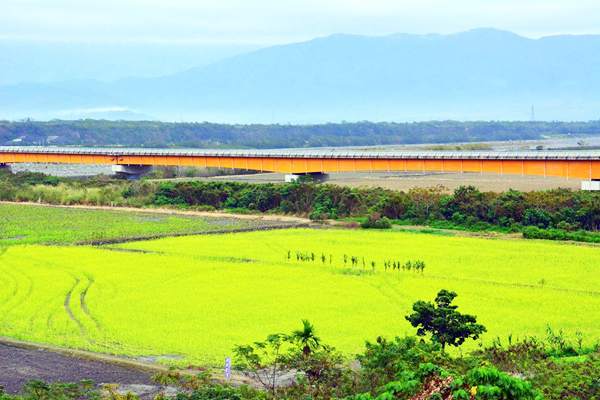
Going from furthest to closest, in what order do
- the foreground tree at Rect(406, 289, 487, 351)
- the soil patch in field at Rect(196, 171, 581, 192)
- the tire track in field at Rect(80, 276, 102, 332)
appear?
the soil patch in field at Rect(196, 171, 581, 192)
the tire track in field at Rect(80, 276, 102, 332)
the foreground tree at Rect(406, 289, 487, 351)

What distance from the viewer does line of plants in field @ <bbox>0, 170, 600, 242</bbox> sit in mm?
49719

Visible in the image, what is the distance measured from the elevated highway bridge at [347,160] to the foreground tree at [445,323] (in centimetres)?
3635

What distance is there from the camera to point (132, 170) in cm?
8619

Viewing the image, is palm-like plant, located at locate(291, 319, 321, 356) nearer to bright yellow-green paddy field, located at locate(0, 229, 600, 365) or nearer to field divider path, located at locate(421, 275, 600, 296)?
bright yellow-green paddy field, located at locate(0, 229, 600, 365)

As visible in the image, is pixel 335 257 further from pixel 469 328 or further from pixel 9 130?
pixel 9 130

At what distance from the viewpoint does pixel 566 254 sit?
4022cm

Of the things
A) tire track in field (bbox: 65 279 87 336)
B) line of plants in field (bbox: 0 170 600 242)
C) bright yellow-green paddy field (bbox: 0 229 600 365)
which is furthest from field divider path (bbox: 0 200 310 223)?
tire track in field (bbox: 65 279 87 336)

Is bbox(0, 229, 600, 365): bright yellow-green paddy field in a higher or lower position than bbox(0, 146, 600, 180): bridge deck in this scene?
lower

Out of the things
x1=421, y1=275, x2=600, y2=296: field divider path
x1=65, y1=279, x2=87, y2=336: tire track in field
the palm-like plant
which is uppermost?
the palm-like plant

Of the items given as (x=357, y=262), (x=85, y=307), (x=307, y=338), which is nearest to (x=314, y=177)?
(x=357, y=262)

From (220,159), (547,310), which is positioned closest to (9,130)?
(220,159)

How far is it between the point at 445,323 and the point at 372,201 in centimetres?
3540

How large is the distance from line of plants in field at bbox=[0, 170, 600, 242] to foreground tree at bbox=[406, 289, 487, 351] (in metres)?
24.0

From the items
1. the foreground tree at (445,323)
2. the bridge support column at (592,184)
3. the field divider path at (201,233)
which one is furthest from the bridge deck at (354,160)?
the foreground tree at (445,323)
